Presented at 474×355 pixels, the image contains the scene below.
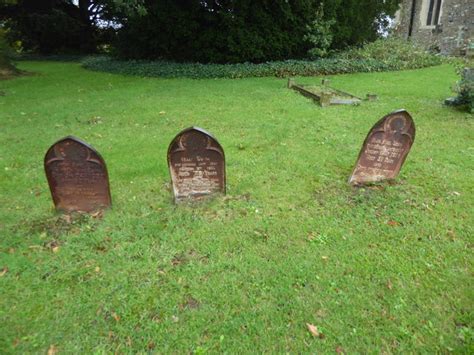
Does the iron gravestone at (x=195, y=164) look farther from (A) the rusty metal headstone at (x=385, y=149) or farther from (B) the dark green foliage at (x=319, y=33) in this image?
(B) the dark green foliage at (x=319, y=33)

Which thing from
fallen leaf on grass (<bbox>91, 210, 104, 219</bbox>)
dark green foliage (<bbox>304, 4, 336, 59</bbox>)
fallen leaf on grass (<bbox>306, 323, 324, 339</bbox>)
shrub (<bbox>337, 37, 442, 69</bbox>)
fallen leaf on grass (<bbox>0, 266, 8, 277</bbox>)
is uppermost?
dark green foliage (<bbox>304, 4, 336, 59</bbox>)

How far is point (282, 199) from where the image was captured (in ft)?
14.1

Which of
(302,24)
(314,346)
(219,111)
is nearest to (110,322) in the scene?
(314,346)

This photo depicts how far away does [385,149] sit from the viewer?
14.3 ft

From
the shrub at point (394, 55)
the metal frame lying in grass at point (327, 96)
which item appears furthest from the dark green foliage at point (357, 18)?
the metal frame lying in grass at point (327, 96)

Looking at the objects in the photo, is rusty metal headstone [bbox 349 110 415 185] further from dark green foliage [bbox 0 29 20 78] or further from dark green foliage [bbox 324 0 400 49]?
dark green foliage [bbox 0 29 20 78]

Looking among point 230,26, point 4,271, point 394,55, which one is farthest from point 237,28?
point 4,271

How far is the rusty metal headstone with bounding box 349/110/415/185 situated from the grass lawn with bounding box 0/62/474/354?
229mm

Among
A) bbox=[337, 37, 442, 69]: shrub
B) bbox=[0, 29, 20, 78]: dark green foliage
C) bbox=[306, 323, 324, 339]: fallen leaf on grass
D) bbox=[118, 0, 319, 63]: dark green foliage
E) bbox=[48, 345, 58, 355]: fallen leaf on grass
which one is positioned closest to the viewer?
bbox=[48, 345, 58, 355]: fallen leaf on grass

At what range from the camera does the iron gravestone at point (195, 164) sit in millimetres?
3775

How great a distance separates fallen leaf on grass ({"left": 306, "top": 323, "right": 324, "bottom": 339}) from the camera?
2430 millimetres

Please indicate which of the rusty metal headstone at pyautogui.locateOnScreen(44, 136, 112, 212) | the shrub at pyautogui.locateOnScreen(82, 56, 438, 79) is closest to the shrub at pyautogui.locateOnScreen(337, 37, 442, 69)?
the shrub at pyautogui.locateOnScreen(82, 56, 438, 79)

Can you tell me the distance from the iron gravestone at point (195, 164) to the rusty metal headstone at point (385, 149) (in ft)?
6.17

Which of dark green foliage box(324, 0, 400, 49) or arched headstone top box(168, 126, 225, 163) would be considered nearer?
arched headstone top box(168, 126, 225, 163)
